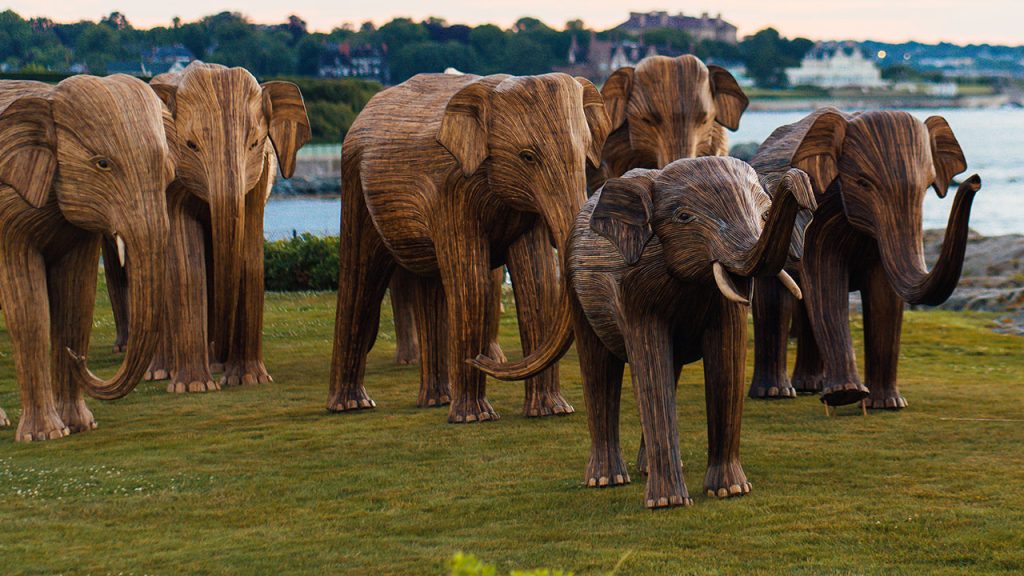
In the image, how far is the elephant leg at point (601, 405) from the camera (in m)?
8.34

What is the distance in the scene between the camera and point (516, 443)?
985 cm

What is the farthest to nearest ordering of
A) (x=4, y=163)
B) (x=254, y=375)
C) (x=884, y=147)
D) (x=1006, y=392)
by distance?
(x=254, y=375) → (x=1006, y=392) → (x=884, y=147) → (x=4, y=163)

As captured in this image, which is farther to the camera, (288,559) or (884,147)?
(884,147)

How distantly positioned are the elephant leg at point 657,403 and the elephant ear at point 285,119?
5575mm

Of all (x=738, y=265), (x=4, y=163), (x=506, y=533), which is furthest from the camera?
(x=4, y=163)

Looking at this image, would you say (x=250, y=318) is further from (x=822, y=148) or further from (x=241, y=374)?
(x=822, y=148)

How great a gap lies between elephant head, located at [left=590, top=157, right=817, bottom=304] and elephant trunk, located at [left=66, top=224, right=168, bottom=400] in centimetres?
306

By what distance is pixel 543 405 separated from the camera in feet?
35.7

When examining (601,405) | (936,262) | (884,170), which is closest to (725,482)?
(601,405)

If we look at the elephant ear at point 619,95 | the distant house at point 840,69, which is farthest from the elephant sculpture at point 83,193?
the distant house at point 840,69

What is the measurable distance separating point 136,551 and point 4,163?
3.26 m

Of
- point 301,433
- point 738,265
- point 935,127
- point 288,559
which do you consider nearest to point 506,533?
point 288,559

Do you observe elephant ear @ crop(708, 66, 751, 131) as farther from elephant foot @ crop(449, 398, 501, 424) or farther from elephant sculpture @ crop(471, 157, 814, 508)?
elephant sculpture @ crop(471, 157, 814, 508)

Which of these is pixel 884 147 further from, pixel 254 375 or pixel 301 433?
pixel 254 375
